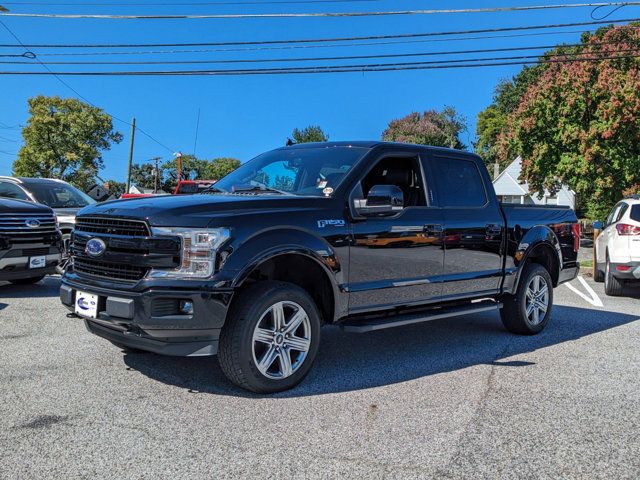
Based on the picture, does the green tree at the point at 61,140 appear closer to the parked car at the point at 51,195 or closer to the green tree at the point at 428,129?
the green tree at the point at 428,129

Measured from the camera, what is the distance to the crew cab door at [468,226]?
5.34 m

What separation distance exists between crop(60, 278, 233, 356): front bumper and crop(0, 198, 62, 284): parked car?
453 centimetres

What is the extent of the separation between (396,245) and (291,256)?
1.01 m

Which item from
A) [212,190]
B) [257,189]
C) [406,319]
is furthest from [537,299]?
[212,190]

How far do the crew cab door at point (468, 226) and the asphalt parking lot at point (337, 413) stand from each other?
705 mm

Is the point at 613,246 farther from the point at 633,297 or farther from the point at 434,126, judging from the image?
the point at 434,126

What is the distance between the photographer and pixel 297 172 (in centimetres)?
501

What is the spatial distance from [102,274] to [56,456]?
1.42 metres

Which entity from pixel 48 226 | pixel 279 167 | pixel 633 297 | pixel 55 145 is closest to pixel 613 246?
pixel 633 297

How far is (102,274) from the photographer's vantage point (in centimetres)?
407

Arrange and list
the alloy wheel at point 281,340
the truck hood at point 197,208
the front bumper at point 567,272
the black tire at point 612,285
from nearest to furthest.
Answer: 1. the truck hood at point 197,208
2. the alloy wheel at point 281,340
3. the front bumper at point 567,272
4. the black tire at point 612,285

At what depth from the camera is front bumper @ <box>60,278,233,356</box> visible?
364 centimetres

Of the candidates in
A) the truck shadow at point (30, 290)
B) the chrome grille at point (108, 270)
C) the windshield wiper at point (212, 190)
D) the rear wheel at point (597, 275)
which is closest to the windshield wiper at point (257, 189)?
the windshield wiper at point (212, 190)

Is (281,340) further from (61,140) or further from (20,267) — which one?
(61,140)
